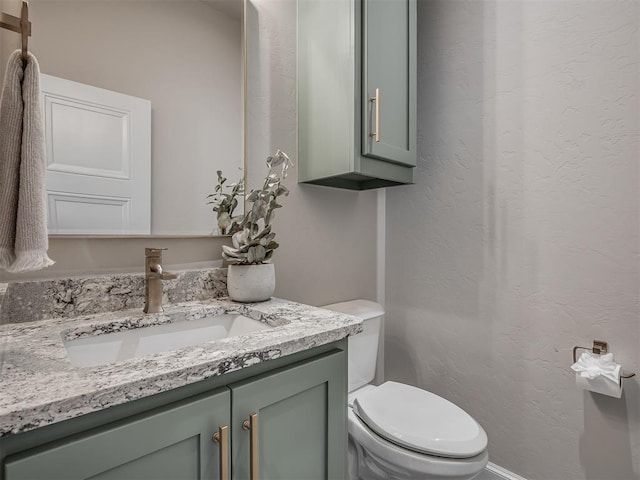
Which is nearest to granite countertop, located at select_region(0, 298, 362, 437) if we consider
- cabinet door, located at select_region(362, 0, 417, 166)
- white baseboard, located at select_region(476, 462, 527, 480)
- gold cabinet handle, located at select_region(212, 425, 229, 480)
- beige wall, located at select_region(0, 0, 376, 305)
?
gold cabinet handle, located at select_region(212, 425, 229, 480)

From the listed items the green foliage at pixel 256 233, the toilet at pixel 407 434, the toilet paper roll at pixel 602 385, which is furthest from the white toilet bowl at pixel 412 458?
the green foliage at pixel 256 233

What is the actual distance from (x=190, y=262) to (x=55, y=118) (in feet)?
1.75

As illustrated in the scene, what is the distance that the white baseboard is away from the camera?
1.39 meters

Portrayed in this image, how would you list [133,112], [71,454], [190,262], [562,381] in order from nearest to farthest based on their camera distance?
[71,454], [133,112], [190,262], [562,381]

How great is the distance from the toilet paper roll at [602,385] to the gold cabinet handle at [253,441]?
108 cm

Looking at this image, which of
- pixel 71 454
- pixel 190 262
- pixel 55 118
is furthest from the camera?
pixel 190 262

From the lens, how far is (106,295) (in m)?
0.96

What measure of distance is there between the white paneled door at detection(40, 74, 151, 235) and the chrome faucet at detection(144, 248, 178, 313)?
142mm

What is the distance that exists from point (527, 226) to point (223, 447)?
1.30 m

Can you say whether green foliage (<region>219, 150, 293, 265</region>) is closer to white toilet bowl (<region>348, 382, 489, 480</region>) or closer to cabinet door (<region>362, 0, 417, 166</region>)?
cabinet door (<region>362, 0, 417, 166</region>)

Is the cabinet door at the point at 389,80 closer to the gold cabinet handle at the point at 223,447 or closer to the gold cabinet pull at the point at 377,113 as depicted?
the gold cabinet pull at the point at 377,113

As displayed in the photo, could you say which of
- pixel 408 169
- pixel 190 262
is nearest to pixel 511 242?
pixel 408 169

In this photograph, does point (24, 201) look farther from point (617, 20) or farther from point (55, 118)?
point (617, 20)

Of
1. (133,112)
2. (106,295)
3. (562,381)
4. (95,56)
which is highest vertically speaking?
(95,56)
